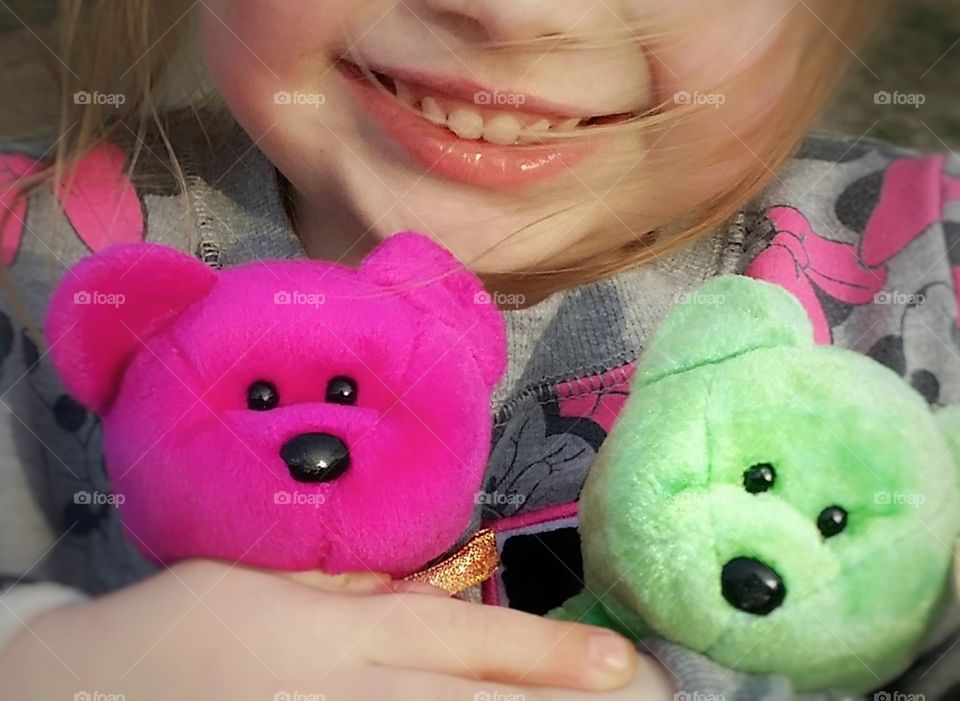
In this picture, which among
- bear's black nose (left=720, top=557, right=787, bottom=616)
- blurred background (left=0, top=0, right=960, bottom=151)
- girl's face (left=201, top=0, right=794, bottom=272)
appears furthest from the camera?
blurred background (left=0, top=0, right=960, bottom=151)

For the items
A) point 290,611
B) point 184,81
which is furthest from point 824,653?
point 184,81

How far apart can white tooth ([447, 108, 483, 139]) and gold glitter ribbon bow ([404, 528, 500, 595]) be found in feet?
0.53

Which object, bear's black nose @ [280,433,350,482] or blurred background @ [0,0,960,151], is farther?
blurred background @ [0,0,960,151]

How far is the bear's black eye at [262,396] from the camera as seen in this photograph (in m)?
0.26

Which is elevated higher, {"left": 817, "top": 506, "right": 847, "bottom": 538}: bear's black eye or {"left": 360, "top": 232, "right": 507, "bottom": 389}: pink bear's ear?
{"left": 360, "top": 232, "right": 507, "bottom": 389}: pink bear's ear

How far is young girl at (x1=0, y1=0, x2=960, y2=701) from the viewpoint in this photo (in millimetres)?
260

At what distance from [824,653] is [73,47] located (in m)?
A: 0.40

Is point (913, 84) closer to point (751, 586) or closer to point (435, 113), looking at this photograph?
point (435, 113)

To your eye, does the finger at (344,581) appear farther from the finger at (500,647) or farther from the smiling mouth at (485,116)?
the smiling mouth at (485,116)

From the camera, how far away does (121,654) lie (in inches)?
10.2

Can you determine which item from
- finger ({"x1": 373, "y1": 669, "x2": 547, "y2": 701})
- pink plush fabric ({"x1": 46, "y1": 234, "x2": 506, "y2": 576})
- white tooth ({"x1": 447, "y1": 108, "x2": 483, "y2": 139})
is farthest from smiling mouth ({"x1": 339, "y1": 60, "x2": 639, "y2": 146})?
finger ({"x1": 373, "y1": 669, "x2": 547, "y2": 701})

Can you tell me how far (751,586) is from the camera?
0.23 metres

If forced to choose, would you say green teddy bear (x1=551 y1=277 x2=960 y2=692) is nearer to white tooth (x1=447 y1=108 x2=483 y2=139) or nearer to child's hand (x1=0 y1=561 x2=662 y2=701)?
child's hand (x1=0 y1=561 x2=662 y2=701)

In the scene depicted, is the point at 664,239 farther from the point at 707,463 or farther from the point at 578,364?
the point at 707,463
